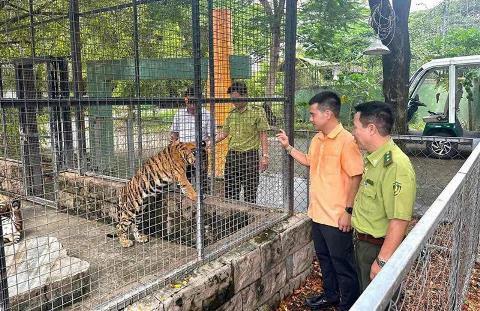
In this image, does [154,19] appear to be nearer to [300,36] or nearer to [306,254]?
[306,254]

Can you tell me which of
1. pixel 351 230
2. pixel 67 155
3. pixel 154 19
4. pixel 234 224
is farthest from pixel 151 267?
pixel 154 19

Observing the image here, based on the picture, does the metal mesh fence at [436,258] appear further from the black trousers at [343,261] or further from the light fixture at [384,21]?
the light fixture at [384,21]

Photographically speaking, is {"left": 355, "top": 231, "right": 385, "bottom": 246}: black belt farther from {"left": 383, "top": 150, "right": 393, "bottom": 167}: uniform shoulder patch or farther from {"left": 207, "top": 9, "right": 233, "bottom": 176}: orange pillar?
{"left": 207, "top": 9, "right": 233, "bottom": 176}: orange pillar

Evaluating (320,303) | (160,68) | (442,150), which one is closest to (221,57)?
(160,68)

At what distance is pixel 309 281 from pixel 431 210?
2829 millimetres

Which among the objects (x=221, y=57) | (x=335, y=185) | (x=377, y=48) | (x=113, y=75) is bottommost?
(x=335, y=185)

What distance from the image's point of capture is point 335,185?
3.44 metres

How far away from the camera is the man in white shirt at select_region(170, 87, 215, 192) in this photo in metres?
3.22

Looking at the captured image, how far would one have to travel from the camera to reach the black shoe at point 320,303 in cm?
373

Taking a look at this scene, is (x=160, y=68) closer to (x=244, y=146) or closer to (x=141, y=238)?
(x=244, y=146)

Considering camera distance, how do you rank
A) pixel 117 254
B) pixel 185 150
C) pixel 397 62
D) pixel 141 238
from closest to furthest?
pixel 117 254 < pixel 185 150 < pixel 141 238 < pixel 397 62

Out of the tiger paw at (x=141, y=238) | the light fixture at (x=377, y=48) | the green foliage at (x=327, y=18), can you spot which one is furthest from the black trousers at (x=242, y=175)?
the green foliage at (x=327, y=18)

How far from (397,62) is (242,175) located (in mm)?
3583

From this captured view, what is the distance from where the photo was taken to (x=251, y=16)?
362 cm
